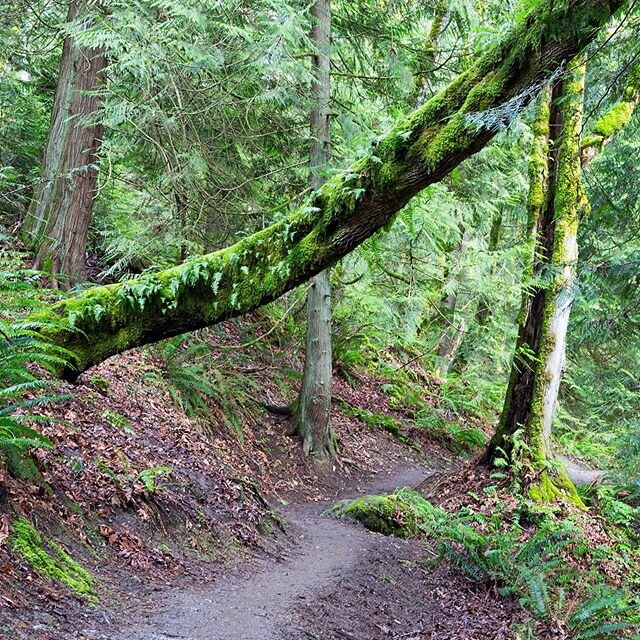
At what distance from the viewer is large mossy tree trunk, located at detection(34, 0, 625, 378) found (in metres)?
3.90

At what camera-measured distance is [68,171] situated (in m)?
8.89

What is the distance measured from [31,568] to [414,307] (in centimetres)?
931

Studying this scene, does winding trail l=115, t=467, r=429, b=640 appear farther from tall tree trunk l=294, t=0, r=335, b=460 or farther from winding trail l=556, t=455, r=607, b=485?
winding trail l=556, t=455, r=607, b=485

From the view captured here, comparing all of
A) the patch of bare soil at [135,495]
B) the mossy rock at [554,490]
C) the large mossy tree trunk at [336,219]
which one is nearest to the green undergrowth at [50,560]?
the patch of bare soil at [135,495]

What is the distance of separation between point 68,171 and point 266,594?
695cm

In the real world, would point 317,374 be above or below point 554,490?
above

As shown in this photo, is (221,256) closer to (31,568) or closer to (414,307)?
(31,568)

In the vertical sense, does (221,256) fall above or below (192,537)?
above

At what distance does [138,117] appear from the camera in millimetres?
8391

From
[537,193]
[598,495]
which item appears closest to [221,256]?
[537,193]

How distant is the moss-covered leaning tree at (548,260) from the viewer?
8547 millimetres

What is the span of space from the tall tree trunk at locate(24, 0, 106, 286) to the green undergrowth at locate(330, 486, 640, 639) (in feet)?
18.8

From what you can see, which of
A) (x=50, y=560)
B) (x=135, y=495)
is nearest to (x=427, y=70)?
(x=135, y=495)

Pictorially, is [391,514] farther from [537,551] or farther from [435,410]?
[435,410]
